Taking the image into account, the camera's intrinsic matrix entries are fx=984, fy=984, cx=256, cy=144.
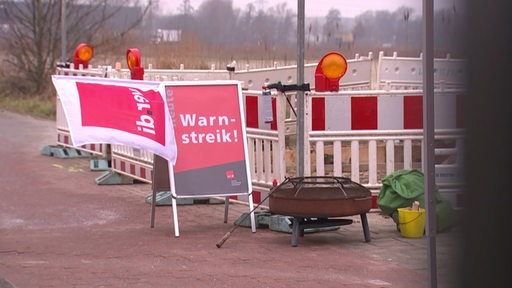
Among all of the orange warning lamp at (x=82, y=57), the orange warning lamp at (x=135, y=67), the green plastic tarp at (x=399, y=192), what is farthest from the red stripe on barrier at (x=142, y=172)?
the green plastic tarp at (x=399, y=192)

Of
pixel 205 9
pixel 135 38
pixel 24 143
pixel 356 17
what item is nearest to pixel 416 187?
pixel 356 17

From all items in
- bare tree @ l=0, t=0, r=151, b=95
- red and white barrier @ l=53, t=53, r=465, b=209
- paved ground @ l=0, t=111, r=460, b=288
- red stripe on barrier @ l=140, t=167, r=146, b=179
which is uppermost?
bare tree @ l=0, t=0, r=151, b=95

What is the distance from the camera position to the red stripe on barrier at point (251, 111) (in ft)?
31.1

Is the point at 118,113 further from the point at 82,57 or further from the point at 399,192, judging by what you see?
the point at 82,57

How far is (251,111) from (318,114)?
2.76ft

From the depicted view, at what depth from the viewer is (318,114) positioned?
29.5ft

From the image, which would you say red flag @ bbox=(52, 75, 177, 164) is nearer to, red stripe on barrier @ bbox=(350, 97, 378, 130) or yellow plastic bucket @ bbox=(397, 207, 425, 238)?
red stripe on barrier @ bbox=(350, 97, 378, 130)

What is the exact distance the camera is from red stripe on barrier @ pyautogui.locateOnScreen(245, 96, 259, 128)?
948cm

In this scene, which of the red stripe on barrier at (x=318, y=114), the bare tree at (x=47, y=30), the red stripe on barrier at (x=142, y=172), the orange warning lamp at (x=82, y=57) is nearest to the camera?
the red stripe on barrier at (x=318, y=114)

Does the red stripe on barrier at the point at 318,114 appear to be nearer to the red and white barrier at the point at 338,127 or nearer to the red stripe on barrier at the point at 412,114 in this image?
the red and white barrier at the point at 338,127

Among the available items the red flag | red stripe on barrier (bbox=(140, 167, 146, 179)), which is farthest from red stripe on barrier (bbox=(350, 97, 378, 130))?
red stripe on barrier (bbox=(140, 167, 146, 179))

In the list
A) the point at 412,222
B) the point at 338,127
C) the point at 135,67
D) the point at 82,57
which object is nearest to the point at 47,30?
the point at 82,57

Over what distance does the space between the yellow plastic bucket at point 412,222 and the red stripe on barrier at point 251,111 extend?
2.00m

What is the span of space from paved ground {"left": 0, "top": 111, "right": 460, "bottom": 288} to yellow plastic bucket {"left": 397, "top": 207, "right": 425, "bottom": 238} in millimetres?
71
